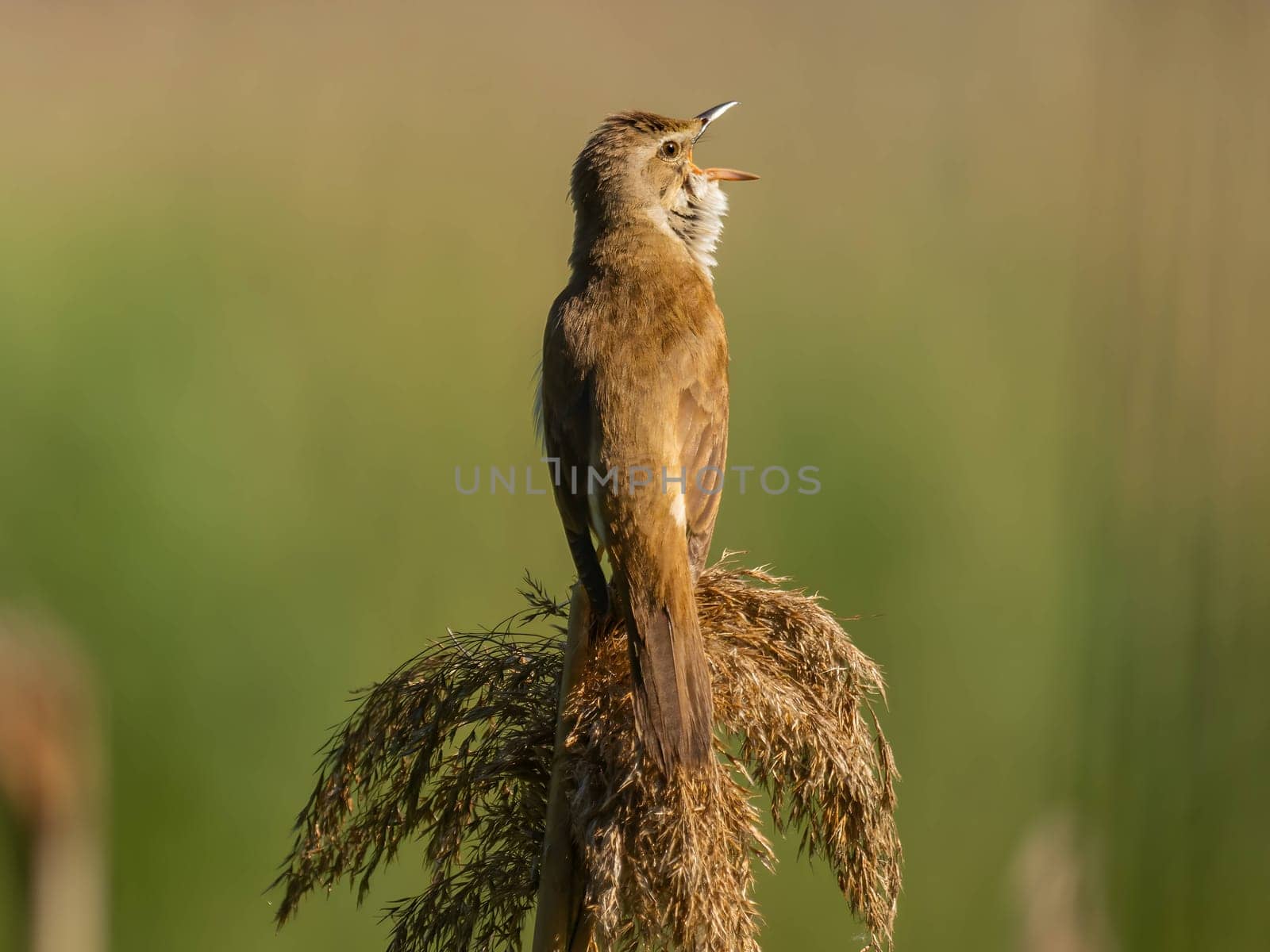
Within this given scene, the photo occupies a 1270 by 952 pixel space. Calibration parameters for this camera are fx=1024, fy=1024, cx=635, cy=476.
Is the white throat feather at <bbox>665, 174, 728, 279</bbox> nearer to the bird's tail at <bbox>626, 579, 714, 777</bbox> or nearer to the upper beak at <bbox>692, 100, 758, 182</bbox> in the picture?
the upper beak at <bbox>692, 100, 758, 182</bbox>

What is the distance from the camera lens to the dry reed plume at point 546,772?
1.44 meters

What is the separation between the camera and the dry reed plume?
144 centimetres

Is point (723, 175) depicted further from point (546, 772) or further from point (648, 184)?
point (546, 772)

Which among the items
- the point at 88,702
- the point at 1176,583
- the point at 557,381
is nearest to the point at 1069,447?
the point at 1176,583

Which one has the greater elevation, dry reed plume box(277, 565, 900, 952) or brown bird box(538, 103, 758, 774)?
brown bird box(538, 103, 758, 774)

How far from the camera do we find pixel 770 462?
3.18 metres

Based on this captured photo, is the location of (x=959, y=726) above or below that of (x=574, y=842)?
below

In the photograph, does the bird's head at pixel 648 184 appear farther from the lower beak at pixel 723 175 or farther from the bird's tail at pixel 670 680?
the bird's tail at pixel 670 680

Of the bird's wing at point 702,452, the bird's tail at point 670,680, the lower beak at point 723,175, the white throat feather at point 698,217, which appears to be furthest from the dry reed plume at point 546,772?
the lower beak at point 723,175

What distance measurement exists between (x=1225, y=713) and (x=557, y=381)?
1.86 metres

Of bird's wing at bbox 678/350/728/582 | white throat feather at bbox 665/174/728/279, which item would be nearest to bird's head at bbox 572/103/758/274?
white throat feather at bbox 665/174/728/279

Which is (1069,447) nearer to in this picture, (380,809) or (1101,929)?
(1101,929)

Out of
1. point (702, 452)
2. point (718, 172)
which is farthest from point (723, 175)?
point (702, 452)

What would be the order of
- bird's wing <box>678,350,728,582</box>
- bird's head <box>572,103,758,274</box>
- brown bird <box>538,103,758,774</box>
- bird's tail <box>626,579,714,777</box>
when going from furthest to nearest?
bird's head <box>572,103,758,274</box>
bird's wing <box>678,350,728,582</box>
brown bird <box>538,103,758,774</box>
bird's tail <box>626,579,714,777</box>
